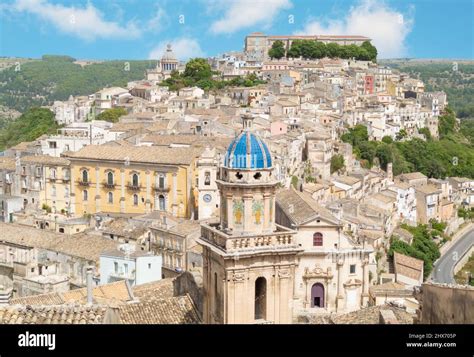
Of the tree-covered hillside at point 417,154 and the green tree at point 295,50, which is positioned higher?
the green tree at point 295,50

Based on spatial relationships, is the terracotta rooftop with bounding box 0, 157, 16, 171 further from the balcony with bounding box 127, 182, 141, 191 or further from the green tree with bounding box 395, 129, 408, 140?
the green tree with bounding box 395, 129, 408, 140

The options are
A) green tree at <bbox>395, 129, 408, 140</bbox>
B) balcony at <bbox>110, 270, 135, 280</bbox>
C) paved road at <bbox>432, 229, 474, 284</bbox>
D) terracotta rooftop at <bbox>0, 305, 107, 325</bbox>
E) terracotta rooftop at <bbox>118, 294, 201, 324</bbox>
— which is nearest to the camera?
terracotta rooftop at <bbox>0, 305, 107, 325</bbox>

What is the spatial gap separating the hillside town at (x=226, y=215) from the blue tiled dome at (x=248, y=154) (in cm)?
3

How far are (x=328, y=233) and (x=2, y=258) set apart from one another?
13.5 meters

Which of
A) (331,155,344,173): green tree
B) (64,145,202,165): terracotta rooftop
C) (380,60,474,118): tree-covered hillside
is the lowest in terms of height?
(64,145,202,165): terracotta rooftop

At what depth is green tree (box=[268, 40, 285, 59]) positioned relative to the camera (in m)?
92.0

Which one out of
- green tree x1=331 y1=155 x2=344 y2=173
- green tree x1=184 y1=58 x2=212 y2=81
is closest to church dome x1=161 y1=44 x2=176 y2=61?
green tree x1=184 y1=58 x2=212 y2=81

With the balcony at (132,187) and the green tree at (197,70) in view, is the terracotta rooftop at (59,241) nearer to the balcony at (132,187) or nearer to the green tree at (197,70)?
the balcony at (132,187)

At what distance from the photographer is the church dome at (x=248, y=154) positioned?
1234 centimetres

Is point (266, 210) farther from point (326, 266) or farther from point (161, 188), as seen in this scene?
point (161, 188)

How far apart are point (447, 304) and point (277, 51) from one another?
84093 mm

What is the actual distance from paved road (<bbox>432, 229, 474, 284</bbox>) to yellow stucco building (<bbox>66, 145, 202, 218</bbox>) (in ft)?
47.3

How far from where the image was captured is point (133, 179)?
119 feet

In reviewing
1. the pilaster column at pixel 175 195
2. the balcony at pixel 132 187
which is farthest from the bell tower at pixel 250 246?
the balcony at pixel 132 187
